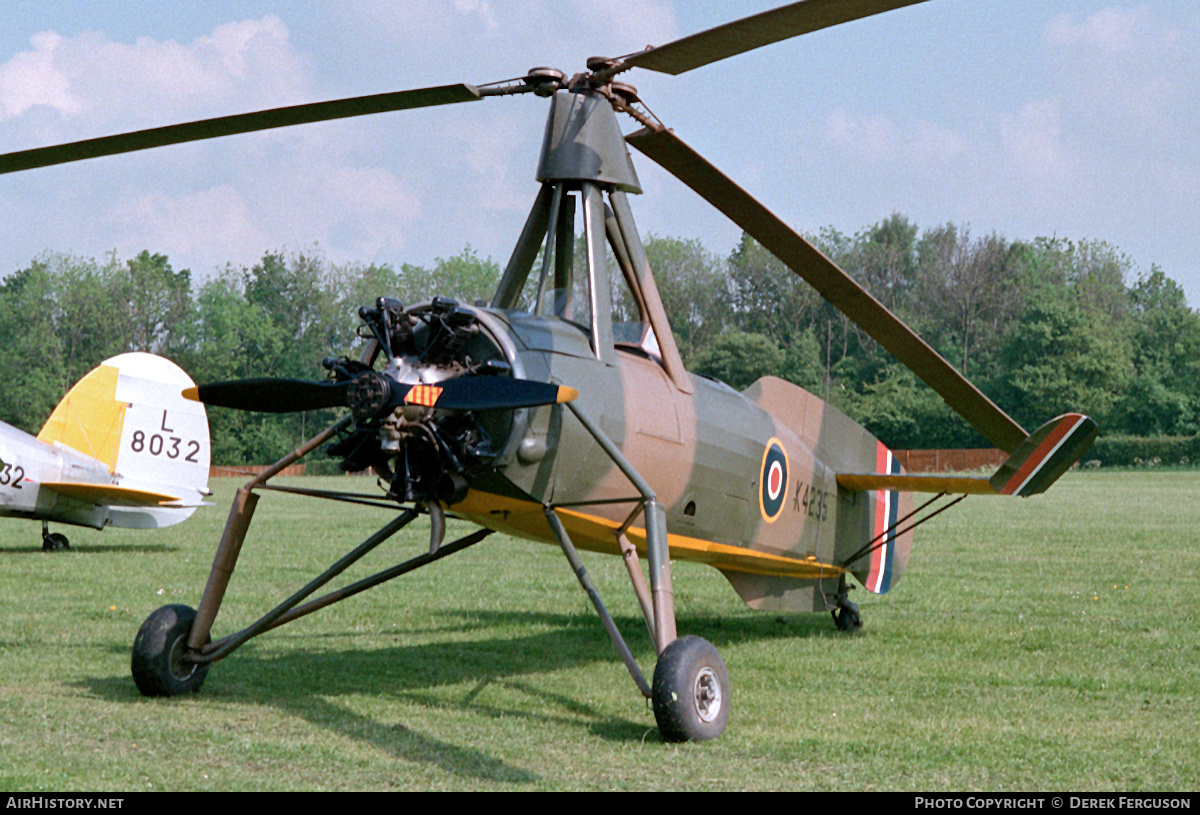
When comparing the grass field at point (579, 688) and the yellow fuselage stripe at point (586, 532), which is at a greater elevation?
the yellow fuselage stripe at point (586, 532)

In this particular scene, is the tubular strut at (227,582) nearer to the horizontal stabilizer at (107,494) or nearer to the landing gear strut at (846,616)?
the landing gear strut at (846,616)

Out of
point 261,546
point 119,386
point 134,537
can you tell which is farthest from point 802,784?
point 134,537

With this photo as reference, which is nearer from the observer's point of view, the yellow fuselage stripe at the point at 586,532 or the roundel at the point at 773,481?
the yellow fuselage stripe at the point at 586,532

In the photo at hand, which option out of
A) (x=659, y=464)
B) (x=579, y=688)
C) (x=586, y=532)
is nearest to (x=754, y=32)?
(x=659, y=464)

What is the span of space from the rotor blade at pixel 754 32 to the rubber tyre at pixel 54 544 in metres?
14.7

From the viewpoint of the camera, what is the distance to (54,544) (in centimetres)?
1822

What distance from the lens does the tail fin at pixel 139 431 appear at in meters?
19.1

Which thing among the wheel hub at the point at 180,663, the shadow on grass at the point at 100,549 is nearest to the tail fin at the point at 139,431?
the shadow on grass at the point at 100,549

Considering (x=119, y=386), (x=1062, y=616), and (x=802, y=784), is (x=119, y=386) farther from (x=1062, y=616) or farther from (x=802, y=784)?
(x=802, y=784)

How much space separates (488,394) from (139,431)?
14971 millimetres

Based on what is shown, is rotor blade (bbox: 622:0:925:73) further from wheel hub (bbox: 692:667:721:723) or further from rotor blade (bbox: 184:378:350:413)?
wheel hub (bbox: 692:667:721:723)

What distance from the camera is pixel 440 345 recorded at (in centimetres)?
655
